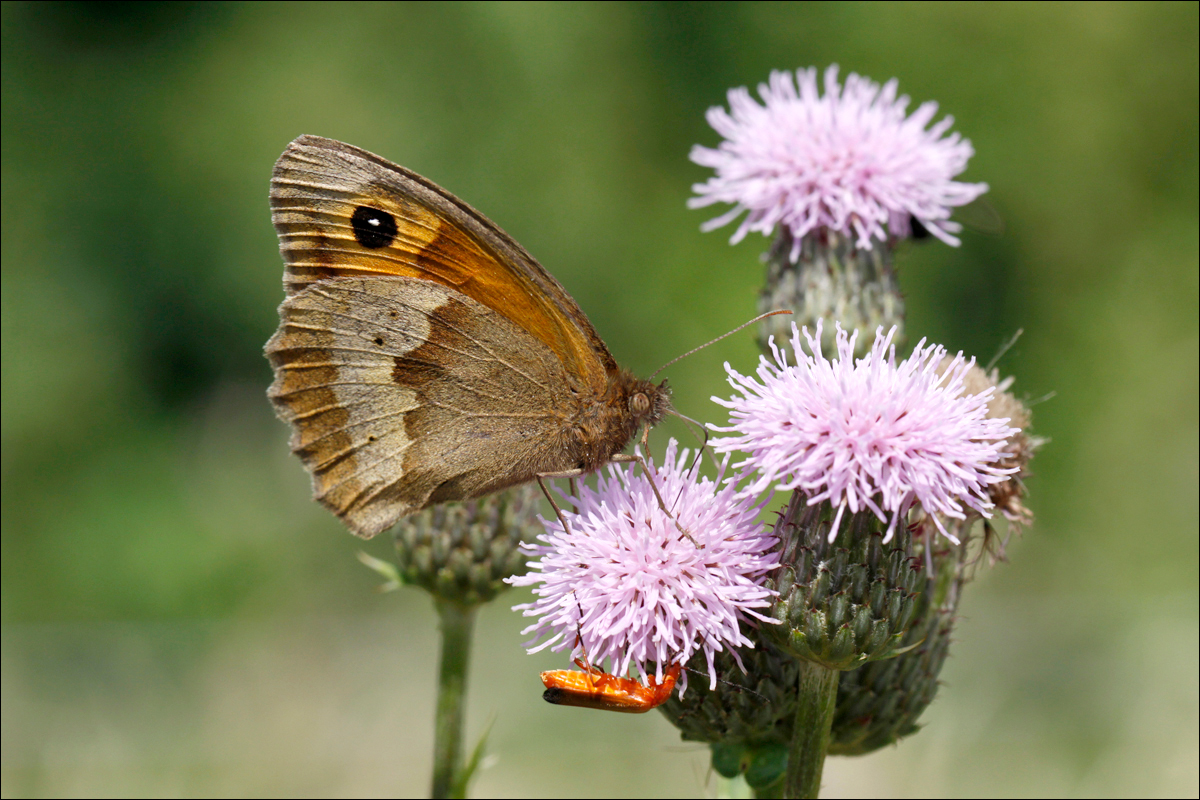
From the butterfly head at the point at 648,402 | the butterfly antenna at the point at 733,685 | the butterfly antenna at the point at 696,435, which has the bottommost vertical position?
the butterfly antenna at the point at 733,685

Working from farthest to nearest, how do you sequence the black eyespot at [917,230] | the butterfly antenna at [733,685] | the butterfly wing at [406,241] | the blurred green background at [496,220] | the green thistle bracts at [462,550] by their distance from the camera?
1. the blurred green background at [496,220]
2. the black eyespot at [917,230]
3. the green thistle bracts at [462,550]
4. the butterfly wing at [406,241]
5. the butterfly antenna at [733,685]

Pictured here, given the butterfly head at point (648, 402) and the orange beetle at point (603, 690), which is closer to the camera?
the orange beetle at point (603, 690)

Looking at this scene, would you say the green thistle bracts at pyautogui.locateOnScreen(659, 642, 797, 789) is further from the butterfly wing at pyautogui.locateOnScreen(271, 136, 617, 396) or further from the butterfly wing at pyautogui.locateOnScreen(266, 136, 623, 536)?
the butterfly wing at pyautogui.locateOnScreen(271, 136, 617, 396)

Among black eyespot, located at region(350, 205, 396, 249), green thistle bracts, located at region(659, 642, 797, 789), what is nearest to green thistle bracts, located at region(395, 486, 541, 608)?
black eyespot, located at region(350, 205, 396, 249)

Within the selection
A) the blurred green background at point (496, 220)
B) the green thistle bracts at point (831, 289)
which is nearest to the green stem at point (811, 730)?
the green thistle bracts at point (831, 289)

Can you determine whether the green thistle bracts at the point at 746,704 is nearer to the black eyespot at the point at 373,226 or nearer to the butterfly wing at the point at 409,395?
the butterfly wing at the point at 409,395

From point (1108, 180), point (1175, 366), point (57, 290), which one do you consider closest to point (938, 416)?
point (1175, 366)

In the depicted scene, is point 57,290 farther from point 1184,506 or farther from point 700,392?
point 1184,506

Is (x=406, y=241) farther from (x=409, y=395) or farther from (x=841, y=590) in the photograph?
(x=841, y=590)
